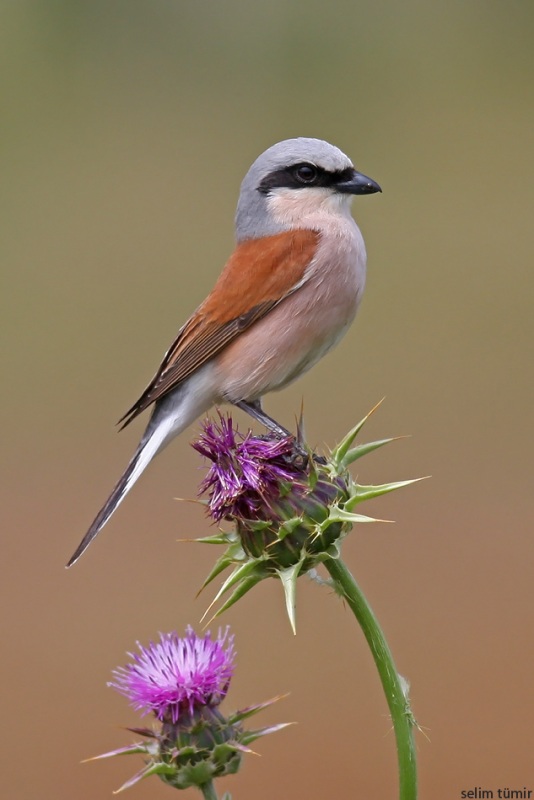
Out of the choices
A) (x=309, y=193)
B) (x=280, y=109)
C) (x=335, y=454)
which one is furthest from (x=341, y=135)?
(x=335, y=454)

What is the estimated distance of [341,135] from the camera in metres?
14.3

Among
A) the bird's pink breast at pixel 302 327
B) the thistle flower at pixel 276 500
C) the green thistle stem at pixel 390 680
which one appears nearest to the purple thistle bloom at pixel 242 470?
the thistle flower at pixel 276 500

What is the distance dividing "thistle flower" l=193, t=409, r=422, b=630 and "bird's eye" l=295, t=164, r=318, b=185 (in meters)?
1.29

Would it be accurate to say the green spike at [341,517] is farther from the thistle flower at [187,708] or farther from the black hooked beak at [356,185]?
the black hooked beak at [356,185]

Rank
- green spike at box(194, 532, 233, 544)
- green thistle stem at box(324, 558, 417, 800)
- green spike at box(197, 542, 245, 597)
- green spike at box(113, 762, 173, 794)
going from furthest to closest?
green spike at box(194, 532, 233, 544)
green spike at box(197, 542, 245, 597)
green spike at box(113, 762, 173, 794)
green thistle stem at box(324, 558, 417, 800)

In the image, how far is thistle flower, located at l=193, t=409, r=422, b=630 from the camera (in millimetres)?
3287

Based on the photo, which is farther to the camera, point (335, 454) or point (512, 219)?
point (512, 219)

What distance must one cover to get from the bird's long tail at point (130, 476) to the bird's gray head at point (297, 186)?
932 mm

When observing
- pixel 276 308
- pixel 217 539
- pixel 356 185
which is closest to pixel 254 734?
pixel 217 539

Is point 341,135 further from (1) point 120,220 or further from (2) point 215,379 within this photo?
(2) point 215,379

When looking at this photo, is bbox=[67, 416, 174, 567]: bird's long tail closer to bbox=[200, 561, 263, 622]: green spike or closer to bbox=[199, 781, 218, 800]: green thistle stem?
bbox=[200, 561, 263, 622]: green spike

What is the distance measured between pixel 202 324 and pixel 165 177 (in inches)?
440

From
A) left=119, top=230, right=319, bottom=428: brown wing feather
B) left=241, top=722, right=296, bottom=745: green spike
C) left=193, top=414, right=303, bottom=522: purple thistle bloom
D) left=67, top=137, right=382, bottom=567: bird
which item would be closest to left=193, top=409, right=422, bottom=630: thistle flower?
left=193, top=414, right=303, bottom=522: purple thistle bloom

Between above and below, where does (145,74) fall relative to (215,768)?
above
